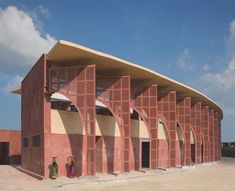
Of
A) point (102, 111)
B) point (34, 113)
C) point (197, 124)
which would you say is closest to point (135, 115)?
point (102, 111)

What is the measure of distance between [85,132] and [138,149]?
1049cm

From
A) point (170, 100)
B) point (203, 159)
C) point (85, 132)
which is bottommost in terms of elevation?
point (203, 159)

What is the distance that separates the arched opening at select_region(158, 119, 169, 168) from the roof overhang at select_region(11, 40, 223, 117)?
159 inches

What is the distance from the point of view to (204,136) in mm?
51438

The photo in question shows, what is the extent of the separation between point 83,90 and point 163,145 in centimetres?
1667

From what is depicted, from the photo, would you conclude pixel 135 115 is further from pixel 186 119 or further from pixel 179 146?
pixel 179 146

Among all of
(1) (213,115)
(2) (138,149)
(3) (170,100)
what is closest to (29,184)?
(2) (138,149)

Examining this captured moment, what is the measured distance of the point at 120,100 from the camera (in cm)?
3155

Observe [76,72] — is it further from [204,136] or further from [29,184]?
[204,136]

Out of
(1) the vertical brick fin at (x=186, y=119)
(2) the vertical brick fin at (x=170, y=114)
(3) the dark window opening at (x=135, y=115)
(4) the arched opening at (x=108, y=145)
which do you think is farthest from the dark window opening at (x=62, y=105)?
(1) the vertical brick fin at (x=186, y=119)

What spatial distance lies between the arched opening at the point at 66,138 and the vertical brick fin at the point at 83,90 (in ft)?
2.35

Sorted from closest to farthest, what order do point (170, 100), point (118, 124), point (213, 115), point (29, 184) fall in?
1. point (29, 184)
2. point (118, 124)
3. point (170, 100)
4. point (213, 115)

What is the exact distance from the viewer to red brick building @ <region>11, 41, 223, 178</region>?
1083 inches

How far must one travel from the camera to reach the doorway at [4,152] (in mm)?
45688
